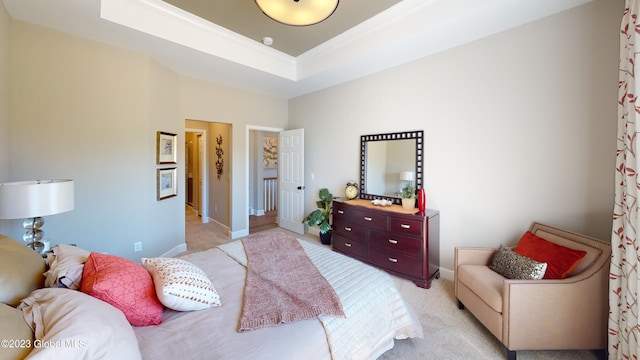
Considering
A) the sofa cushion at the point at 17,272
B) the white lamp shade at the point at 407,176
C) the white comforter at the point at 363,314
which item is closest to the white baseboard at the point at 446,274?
the white lamp shade at the point at 407,176

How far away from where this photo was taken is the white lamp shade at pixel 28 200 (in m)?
1.64

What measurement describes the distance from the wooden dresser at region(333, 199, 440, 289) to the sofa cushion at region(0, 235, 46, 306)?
2828 mm

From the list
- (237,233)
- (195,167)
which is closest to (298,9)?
(237,233)

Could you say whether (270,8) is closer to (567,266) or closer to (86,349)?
(86,349)

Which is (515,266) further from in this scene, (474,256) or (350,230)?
(350,230)

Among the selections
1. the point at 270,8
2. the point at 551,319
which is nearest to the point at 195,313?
the point at 270,8

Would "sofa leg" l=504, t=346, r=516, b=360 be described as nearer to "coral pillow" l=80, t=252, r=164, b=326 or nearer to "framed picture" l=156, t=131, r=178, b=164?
"coral pillow" l=80, t=252, r=164, b=326

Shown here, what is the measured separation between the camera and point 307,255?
210cm

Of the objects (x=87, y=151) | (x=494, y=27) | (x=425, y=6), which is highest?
(x=425, y=6)

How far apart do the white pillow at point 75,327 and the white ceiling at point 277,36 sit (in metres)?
2.50

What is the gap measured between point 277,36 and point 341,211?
98.0 inches

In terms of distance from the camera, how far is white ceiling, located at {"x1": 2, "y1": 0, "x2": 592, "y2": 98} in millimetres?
2217

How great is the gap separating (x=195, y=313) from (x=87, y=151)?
2.50 m

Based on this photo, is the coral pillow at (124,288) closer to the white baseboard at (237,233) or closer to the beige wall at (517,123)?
the beige wall at (517,123)
